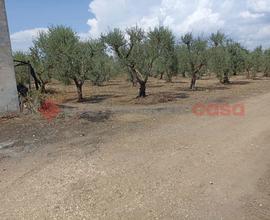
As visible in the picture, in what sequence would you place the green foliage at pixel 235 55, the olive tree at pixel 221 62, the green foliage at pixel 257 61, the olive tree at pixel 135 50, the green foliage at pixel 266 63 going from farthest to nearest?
the green foliage at pixel 266 63, the green foliage at pixel 257 61, the green foliage at pixel 235 55, the olive tree at pixel 221 62, the olive tree at pixel 135 50

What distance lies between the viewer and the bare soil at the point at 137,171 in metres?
5.57

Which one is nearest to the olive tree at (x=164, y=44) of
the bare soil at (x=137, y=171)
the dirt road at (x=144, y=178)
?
the bare soil at (x=137, y=171)

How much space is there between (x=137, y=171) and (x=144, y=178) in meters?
0.46

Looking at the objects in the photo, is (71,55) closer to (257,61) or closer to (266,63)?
(257,61)

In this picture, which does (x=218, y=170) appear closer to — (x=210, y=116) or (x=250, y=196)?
(x=250, y=196)

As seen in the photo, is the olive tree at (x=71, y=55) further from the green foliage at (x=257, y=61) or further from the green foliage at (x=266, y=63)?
the green foliage at (x=266, y=63)

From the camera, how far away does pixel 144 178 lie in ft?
22.6

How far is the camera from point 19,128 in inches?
508

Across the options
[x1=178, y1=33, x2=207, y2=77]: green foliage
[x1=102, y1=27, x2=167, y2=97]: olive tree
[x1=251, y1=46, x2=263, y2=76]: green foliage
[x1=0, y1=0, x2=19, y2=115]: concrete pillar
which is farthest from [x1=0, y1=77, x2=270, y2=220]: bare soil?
[x1=251, y1=46, x2=263, y2=76]: green foliage

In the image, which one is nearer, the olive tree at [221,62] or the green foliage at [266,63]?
the olive tree at [221,62]

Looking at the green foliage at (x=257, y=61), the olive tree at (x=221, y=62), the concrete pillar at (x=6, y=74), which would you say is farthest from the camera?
the green foliage at (x=257, y=61)

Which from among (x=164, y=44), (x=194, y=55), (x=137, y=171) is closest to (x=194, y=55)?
(x=194, y=55)

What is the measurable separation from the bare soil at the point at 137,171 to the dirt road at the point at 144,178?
16 mm

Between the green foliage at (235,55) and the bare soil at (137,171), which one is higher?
the green foliage at (235,55)
